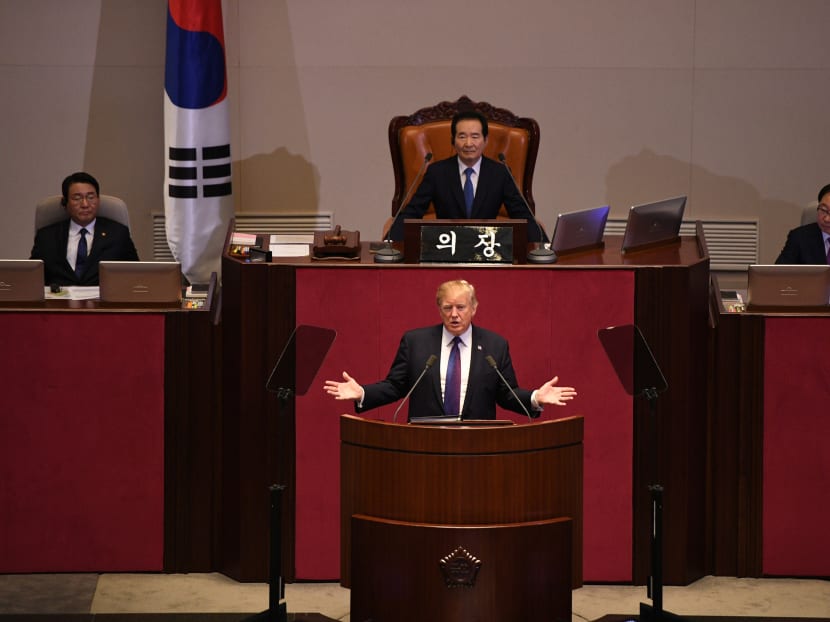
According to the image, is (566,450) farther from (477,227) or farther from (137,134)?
(137,134)

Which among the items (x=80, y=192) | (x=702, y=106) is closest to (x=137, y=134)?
(x=80, y=192)

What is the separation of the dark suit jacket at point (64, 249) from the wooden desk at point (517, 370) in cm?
131

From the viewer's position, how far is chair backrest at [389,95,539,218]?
22.1ft

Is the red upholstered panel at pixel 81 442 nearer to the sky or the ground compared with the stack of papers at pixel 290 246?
nearer to the ground

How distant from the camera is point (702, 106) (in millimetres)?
8461

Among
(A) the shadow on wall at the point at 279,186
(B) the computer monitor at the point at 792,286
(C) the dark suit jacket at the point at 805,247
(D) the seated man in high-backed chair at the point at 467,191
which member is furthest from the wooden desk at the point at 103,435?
(A) the shadow on wall at the point at 279,186

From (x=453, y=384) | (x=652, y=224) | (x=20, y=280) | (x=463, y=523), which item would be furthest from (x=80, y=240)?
(x=463, y=523)

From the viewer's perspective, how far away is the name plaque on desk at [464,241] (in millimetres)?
5207

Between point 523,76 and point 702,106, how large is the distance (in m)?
1.08

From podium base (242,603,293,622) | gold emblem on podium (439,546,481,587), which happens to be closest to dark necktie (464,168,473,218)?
podium base (242,603,293,622)

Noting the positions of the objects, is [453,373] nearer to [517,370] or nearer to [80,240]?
[517,370]

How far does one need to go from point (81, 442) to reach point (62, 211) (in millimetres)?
1641

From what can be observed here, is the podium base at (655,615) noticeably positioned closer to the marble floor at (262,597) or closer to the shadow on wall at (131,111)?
the marble floor at (262,597)

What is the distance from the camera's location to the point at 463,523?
410 centimetres
